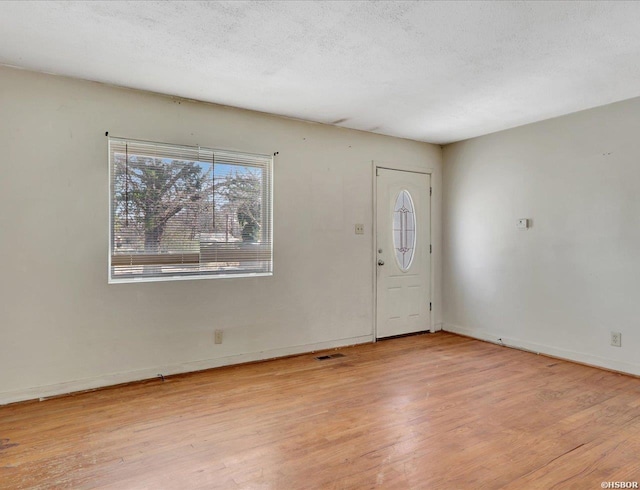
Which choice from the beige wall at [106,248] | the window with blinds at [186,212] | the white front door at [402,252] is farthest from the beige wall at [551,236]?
the window with blinds at [186,212]

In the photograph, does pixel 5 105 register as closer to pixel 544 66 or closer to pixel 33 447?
pixel 33 447

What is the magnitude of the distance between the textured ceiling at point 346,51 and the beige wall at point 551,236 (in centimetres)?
50

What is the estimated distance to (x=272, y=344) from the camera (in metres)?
4.14

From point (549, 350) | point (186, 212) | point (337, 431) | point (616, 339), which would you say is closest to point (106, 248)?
point (186, 212)

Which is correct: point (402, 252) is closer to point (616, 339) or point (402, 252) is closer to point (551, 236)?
point (551, 236)

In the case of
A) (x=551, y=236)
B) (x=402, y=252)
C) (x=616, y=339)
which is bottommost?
(x=616, y=339)

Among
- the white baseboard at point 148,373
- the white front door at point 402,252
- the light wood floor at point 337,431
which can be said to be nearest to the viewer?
the light wood floor at point 337,431

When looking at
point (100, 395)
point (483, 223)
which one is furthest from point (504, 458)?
point (483, 223)

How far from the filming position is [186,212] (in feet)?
12.1

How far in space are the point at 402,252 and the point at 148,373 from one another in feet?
10.4

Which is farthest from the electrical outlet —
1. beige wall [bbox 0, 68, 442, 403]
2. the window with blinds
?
the window with blinds

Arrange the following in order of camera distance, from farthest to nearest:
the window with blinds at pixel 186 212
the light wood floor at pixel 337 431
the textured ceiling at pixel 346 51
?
the window with blinds at pixel 186 212 → the textured ceiling at pixel 346 51 → the light wood floor at pixel 337 431

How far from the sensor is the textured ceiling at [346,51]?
2248 millimetres

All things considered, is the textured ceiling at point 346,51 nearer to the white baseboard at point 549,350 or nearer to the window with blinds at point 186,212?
the window with blinds at point 186,212
